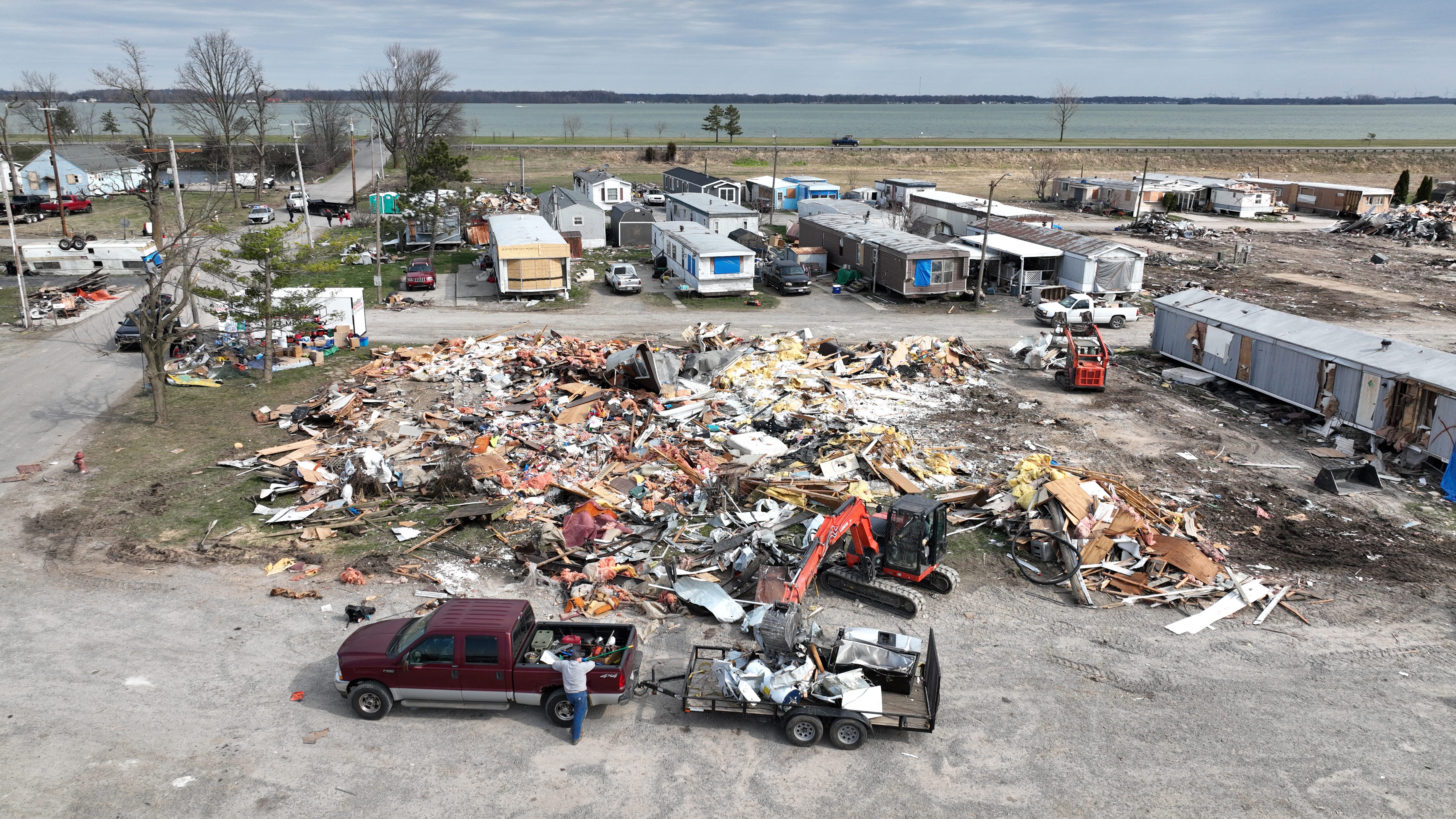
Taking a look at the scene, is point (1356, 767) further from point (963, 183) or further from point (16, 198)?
point (963, 183)

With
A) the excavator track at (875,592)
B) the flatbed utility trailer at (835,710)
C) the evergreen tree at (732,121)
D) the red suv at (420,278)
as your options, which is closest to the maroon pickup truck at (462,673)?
the flatbed utility trailer at (835,710)

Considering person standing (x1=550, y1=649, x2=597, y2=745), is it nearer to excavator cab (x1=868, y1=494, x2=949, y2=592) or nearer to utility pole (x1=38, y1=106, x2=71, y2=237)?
excavator cab (x1=868, y1=494, x2=949, y2=592)

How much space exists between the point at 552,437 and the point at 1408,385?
69.0ft

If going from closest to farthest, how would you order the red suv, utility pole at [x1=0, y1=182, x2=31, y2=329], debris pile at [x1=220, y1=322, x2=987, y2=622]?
debris pile at [x1=220, y1=322, x2=987, y2=622]
utility pole at [x1=0, y1=182, x2=31, y2=329]
the red suv

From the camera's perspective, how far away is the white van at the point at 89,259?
41.4 m

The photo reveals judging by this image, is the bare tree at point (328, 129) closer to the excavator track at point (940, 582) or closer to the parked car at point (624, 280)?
the parked car at point (624, 280)

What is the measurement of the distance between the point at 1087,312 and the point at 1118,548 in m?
20.6

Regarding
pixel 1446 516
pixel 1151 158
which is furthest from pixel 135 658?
pixel 1151 158

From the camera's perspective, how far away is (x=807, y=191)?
6606 centimetres

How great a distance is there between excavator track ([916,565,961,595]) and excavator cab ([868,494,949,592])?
0.11 feet

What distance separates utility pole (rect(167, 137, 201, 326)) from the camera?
23688 millimetres

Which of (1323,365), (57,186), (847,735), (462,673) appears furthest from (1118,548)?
(57,186)

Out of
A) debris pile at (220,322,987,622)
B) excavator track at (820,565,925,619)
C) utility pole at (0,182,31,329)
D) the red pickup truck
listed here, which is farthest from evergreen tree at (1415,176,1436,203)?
the red pickup truck

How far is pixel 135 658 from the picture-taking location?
1346 centimetres
